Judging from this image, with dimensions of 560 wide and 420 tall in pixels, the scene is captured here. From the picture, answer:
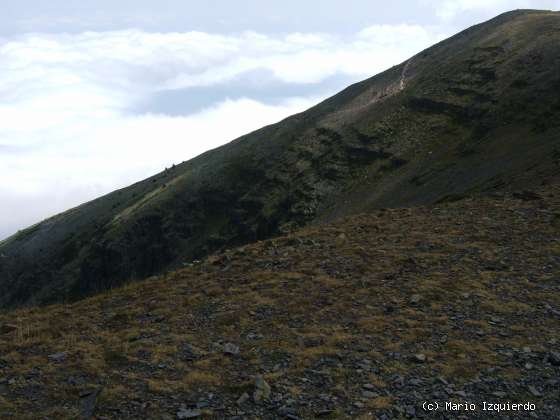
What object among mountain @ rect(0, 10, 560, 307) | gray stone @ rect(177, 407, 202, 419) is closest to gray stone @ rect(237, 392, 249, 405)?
gray stone @ rect(177, 407, 202, 419)

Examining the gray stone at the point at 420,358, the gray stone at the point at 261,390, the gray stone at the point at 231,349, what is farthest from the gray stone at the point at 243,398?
the gray stone at the point at 420,358

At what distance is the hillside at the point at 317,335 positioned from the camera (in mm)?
9992

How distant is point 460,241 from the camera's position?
Answer: 19.1 metres

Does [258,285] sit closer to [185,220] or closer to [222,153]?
[185,220]

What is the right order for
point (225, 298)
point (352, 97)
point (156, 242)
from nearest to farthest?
1. point (225, 298)
2. point (156, 242)
3. point (352, 97)

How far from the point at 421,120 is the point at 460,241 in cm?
3431

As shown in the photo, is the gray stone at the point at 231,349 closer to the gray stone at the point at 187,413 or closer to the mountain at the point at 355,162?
the gray stone at the point at 187,413

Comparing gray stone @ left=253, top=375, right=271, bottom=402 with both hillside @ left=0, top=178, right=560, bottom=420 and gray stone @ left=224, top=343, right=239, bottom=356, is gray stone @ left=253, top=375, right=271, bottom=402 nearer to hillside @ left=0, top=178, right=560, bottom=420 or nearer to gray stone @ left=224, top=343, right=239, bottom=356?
hillside @ left=0, top=178, right=560, bottom=420

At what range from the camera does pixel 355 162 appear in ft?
169

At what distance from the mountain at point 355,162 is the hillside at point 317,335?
12732mm

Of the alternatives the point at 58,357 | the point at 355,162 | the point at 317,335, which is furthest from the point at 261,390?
the point at 355,162

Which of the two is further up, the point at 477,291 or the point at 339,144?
the point at 339,144

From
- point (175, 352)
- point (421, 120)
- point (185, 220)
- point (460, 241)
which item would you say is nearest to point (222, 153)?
point (185, 220)

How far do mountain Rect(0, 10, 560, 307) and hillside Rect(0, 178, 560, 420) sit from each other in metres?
12.7
